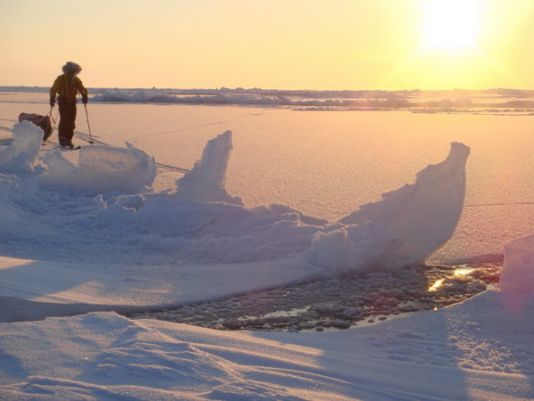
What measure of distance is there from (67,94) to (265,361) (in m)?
8.51

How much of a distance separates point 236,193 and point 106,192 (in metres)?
1.23

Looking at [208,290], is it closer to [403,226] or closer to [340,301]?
[340,301]

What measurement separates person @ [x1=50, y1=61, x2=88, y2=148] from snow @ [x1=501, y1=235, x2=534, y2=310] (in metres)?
7.95

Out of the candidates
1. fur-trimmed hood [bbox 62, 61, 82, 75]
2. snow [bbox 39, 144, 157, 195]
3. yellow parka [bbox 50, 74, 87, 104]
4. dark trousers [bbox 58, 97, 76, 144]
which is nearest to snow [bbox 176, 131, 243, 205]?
snow [bbox 39, 144, 157, 195]

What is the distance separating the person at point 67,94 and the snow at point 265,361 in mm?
7815

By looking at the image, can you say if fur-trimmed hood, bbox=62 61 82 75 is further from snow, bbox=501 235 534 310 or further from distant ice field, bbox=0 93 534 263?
snow, bbox=501 235 534 310

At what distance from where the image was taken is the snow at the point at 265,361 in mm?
1966

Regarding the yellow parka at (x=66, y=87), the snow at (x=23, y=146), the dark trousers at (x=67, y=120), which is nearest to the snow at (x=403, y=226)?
the snow at (x=23, y=146)

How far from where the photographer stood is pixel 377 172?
24.5ft

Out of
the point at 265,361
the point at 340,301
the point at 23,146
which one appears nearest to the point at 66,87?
the point at 23,146

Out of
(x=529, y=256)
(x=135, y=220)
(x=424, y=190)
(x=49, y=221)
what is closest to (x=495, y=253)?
(x=424, y=190)

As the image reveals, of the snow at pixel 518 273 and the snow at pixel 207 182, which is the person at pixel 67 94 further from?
the snow at pixel 518 273

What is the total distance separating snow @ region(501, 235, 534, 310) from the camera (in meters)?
3.02

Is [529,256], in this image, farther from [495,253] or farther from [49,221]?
[49,221]
